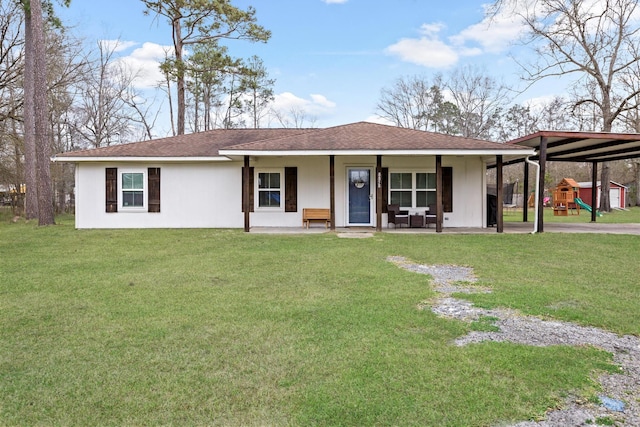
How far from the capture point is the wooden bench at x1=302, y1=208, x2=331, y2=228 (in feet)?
41.8

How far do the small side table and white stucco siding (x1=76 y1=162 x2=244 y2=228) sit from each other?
A: 5.27 meters

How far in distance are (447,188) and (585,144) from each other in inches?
156

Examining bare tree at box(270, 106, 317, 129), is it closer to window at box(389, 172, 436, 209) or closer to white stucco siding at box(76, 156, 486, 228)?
white stucco siding at box(76, 156, 486, 228)

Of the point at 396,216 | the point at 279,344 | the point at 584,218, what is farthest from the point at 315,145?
the point at 584,218

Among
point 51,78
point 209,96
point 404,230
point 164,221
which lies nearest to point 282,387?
point 404,230

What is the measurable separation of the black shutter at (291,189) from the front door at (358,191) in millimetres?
1655

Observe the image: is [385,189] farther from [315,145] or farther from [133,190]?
[133,190]

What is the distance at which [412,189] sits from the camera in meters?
13.0

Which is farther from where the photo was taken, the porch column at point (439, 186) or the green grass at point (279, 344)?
the porch column at point (439, 186)

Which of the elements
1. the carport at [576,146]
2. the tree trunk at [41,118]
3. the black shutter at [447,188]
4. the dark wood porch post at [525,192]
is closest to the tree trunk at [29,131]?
the tree trunk at [41,118]

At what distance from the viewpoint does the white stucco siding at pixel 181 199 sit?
13047 mm

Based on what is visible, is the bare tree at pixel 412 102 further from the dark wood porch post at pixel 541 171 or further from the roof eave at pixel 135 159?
the roof eave at pixel 135 159

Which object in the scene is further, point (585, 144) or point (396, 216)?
point (396, 216)

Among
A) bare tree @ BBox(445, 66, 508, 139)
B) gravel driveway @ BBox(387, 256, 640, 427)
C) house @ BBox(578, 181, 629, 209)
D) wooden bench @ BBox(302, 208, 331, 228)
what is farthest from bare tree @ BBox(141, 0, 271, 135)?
house @ BBox(578, 181, 629, 209)
